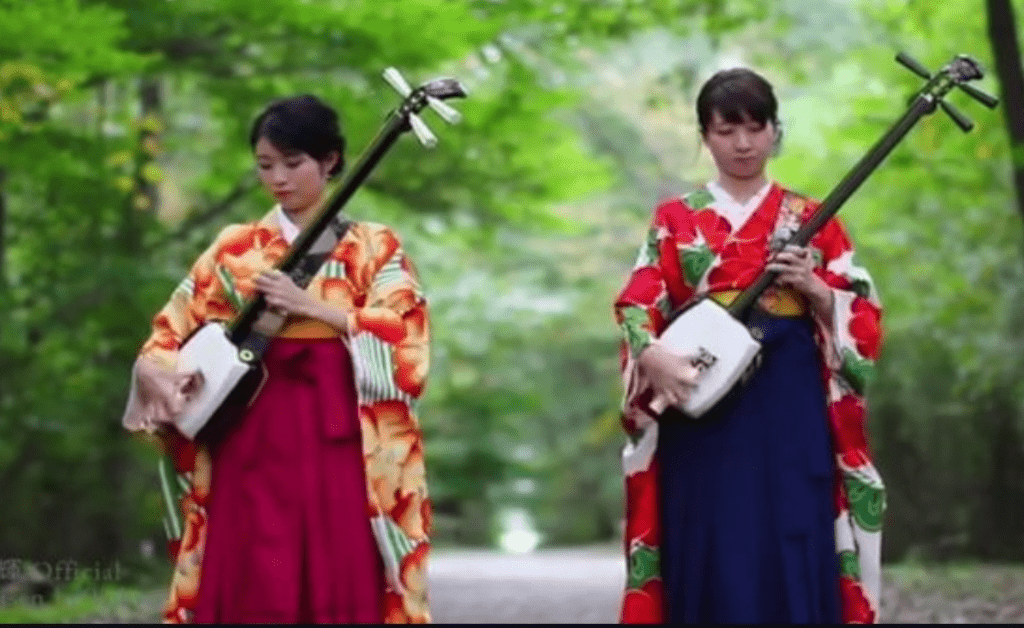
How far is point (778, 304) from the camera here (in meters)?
5.65

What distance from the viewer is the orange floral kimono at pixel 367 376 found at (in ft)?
18.8

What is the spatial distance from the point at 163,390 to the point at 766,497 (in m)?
1.55

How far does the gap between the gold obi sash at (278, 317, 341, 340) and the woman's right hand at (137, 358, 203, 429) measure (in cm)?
25

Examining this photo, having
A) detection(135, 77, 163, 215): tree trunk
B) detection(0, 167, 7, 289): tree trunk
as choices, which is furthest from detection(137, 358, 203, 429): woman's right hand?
detection(0, 167, 7, 289): tree trunk

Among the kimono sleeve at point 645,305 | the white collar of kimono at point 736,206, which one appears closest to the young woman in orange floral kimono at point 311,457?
the kimono sleeve at point 645,305

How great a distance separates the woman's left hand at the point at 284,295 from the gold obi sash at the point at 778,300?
40.2 inches

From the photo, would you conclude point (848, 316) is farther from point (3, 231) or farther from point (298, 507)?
point (3, 231)

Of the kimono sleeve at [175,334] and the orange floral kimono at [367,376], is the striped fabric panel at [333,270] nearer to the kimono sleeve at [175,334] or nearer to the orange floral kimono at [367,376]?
the orange floral kimono at [367,376]

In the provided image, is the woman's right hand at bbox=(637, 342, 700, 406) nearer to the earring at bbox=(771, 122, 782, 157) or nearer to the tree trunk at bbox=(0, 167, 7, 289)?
the earring at bbox=(771, 122, 782, 157)

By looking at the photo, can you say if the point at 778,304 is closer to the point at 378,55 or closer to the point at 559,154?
the point at 378,55

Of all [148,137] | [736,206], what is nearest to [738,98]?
[736,206]

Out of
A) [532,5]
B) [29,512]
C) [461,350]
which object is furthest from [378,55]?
[461,350]

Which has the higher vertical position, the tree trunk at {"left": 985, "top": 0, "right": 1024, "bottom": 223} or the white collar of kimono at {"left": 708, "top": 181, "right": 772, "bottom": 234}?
the tree trunk at {"left": 985, "top": 0, "right": 1024, "bottom": 223}

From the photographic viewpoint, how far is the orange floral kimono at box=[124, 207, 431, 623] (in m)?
5.73
